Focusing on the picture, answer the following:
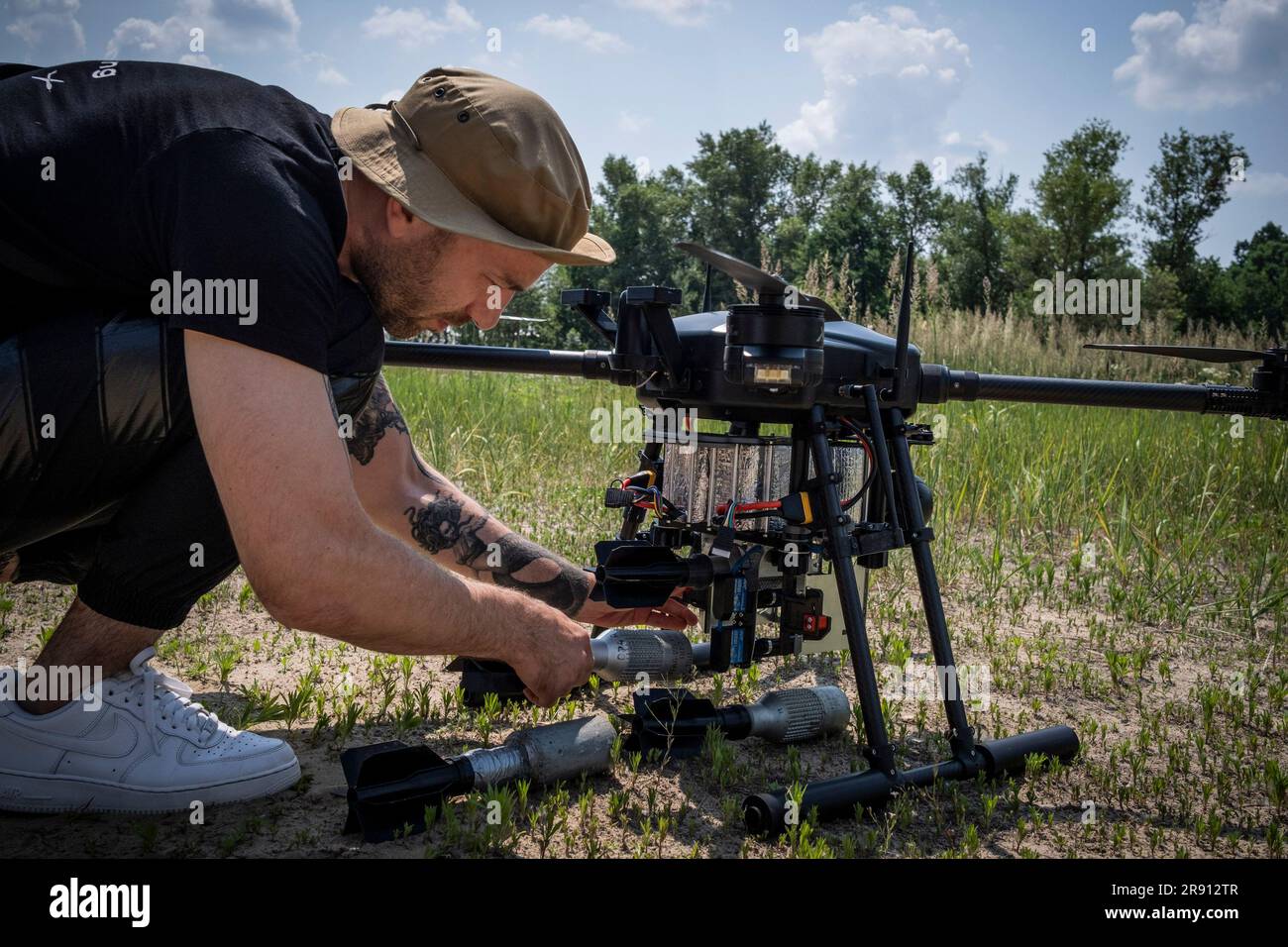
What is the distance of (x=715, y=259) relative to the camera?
100 inches

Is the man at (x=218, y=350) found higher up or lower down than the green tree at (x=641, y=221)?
lower down

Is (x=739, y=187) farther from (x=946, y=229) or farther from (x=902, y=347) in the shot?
(x=902, y=347)

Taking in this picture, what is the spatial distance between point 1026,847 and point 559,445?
5.61m

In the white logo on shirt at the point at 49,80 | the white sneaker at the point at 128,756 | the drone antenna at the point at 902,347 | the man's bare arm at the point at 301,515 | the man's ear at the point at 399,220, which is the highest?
the white logo on shirt at the point at 49,80

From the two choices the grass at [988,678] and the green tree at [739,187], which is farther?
the green tree at [739,187]

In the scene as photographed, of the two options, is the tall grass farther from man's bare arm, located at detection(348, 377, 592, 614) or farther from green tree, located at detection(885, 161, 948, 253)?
green tree, located at detection(885, 161, 948, 253)

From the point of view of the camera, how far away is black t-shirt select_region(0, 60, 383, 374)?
5.81ft

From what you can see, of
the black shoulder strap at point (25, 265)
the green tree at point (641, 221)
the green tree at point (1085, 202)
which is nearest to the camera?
the black shoulder strap at point (25, 265)

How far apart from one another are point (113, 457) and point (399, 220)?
31.6 inches

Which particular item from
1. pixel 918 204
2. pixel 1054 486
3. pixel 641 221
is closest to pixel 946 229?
pixel 918 204

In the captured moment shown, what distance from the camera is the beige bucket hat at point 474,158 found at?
2.12 meters

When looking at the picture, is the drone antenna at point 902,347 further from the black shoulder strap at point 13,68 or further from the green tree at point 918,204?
the green tree at point 918,204

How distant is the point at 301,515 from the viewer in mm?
1798

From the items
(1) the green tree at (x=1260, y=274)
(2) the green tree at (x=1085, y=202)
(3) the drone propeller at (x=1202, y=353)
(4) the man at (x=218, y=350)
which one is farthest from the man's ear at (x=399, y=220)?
(1) the green tree at (x=1260, y=274)
